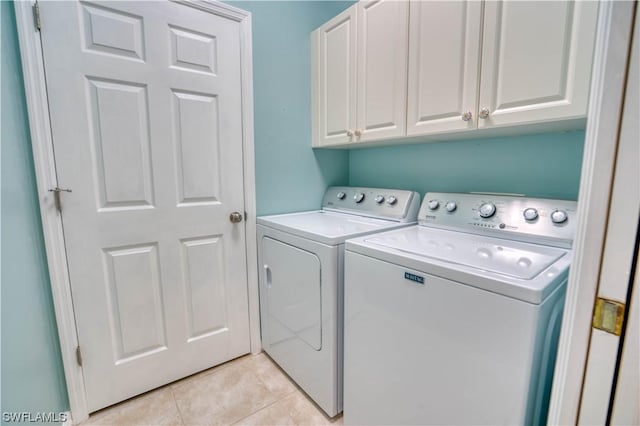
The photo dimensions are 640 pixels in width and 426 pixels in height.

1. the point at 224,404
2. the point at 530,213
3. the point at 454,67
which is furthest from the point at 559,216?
the point at 224,404

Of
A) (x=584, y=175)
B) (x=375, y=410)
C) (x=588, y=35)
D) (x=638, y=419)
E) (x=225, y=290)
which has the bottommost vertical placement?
(x=375, y=410)

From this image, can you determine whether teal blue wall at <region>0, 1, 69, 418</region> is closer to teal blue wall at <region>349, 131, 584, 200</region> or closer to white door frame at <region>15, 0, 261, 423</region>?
white door frame at <region>15, 0, 261, 423</region>

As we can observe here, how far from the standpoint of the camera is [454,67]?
51.2 inches

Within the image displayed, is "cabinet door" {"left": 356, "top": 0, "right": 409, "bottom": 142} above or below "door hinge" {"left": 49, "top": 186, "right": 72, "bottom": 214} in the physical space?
above

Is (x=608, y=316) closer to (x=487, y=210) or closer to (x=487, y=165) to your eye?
(x=487, y=210)

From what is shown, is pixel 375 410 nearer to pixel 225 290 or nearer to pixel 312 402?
pixel 312 402

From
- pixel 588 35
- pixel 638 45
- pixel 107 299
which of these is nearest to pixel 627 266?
pixel 638 45

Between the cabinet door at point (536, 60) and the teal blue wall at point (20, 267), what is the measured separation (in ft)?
6.31

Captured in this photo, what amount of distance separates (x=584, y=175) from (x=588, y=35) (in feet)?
2.51

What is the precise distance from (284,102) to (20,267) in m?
1.60

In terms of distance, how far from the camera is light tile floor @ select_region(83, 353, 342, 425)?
1.49 meters

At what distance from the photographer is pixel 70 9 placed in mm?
1284

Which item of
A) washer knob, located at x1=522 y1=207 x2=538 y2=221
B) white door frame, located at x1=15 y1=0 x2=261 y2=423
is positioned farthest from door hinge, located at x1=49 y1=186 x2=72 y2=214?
washer knob, located at x1=522 y1=207 x2=538 y2=221

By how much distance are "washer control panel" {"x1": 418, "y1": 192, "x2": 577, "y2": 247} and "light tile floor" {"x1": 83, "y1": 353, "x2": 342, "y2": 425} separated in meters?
1.18
